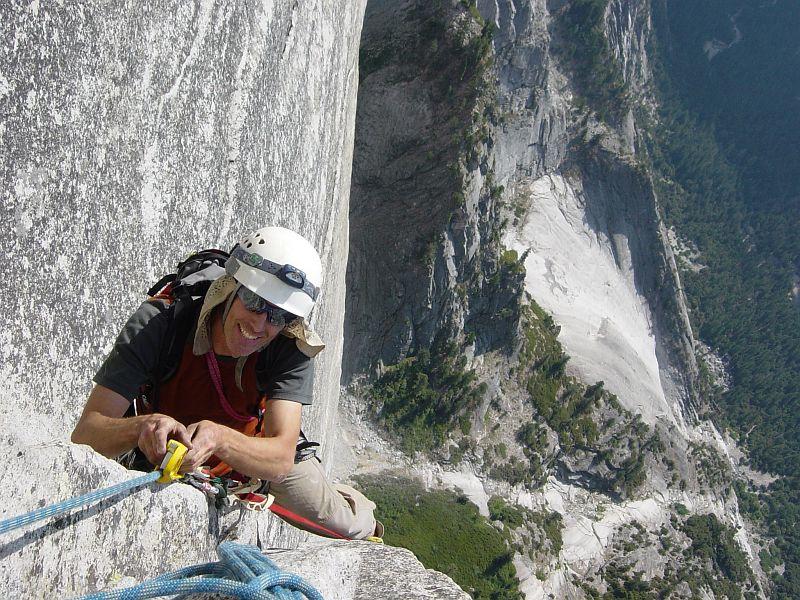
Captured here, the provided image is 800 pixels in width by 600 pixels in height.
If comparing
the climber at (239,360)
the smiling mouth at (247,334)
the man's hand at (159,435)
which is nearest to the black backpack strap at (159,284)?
the climber at (239,360)

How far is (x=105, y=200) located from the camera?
17.4ft

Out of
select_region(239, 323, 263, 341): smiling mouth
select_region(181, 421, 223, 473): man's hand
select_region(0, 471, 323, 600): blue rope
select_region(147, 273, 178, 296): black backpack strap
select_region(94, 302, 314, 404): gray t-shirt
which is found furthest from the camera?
select_region(147, 273, 178, 296): black backpack strap

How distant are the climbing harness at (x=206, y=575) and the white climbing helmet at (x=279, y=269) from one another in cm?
140

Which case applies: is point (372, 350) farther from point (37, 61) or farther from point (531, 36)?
point (531, 36)

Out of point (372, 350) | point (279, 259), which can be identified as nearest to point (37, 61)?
point (279, 259)

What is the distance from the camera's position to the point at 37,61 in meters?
4.29

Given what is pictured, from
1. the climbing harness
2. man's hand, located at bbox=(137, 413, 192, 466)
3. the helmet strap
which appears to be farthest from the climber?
the climbing harness

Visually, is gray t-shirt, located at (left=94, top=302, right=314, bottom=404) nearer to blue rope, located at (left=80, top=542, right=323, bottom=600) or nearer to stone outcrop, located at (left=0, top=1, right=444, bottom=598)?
stone outcrop, located at (left=0, top=1, right=444, bottom=598)

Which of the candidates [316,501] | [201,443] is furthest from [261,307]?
[316,501]

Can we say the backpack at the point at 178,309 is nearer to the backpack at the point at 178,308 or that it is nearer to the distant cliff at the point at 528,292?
the backpack at the point at 178,308

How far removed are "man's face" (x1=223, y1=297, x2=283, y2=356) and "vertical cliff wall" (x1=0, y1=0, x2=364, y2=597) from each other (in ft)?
3.83

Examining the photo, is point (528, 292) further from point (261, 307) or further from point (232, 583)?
point (232, 583)

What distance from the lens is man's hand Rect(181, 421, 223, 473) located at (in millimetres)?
3510

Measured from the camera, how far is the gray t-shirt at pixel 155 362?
3980 millimetres
